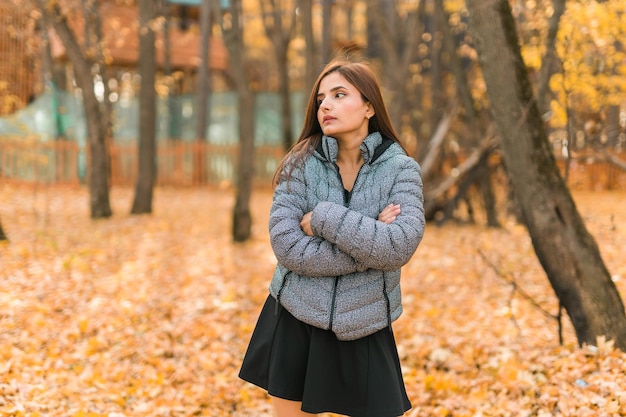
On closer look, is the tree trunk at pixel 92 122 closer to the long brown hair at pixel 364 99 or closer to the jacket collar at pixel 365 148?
the long brown hair at pixel 364 99

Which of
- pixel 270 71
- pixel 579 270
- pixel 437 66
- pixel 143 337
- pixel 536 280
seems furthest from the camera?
pixel 270 71

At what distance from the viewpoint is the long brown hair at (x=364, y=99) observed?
277cm

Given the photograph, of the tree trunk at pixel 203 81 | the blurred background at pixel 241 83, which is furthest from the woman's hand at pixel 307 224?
the tree trunk at pixel 203 81

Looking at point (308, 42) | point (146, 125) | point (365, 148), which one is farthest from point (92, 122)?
point (365, 148)

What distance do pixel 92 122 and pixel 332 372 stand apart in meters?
9.75

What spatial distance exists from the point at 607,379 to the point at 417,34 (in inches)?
389

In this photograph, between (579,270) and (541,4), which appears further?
(541,4)

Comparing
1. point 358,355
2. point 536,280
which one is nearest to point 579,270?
point 358,355

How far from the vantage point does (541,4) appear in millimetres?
8844

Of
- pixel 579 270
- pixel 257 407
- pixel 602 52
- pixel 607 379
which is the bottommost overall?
pixel 257 407

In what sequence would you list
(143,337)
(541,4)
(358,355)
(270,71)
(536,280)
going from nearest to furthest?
(358,355), (143,337), (536,280), (541,4), (270,71)

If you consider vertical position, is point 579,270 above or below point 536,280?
above

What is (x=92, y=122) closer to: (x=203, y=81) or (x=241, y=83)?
(x=241, y=83)

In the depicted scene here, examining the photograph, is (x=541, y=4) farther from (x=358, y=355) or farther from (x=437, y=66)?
(x=358, y=355)
